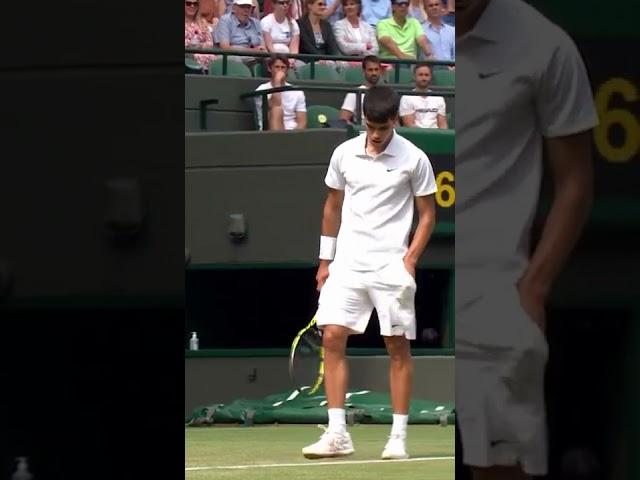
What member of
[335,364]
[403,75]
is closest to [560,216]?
[335,364]

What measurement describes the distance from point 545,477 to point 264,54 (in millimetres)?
9294

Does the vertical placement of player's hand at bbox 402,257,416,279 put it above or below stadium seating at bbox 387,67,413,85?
below

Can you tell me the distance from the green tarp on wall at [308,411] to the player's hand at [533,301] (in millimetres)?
7537

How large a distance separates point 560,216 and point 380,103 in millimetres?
4617

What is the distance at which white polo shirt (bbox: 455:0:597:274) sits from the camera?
2.61m

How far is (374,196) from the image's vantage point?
7.73 metres

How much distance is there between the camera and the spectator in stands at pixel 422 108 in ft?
39.3

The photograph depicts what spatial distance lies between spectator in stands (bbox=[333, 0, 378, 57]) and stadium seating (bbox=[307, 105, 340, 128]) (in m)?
0.65

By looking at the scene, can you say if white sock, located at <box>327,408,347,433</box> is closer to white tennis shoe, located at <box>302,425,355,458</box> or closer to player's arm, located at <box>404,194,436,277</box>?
white tennis shoe, located at <box>302,425,355,458</box>

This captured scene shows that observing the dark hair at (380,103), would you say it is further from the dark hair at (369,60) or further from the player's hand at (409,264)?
the dark hair at (369,60)

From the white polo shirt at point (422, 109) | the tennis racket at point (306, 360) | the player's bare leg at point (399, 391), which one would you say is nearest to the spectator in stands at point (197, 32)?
the white polo shirt at point (422, 109)

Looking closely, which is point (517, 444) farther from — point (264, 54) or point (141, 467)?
point (264, 54)

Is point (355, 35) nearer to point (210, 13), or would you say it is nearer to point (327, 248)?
point (210, 13)

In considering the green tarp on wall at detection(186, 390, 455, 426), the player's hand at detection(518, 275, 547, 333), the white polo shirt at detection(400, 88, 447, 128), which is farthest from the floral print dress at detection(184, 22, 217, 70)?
the player's hand at detection(518, 275, 547, 333)
